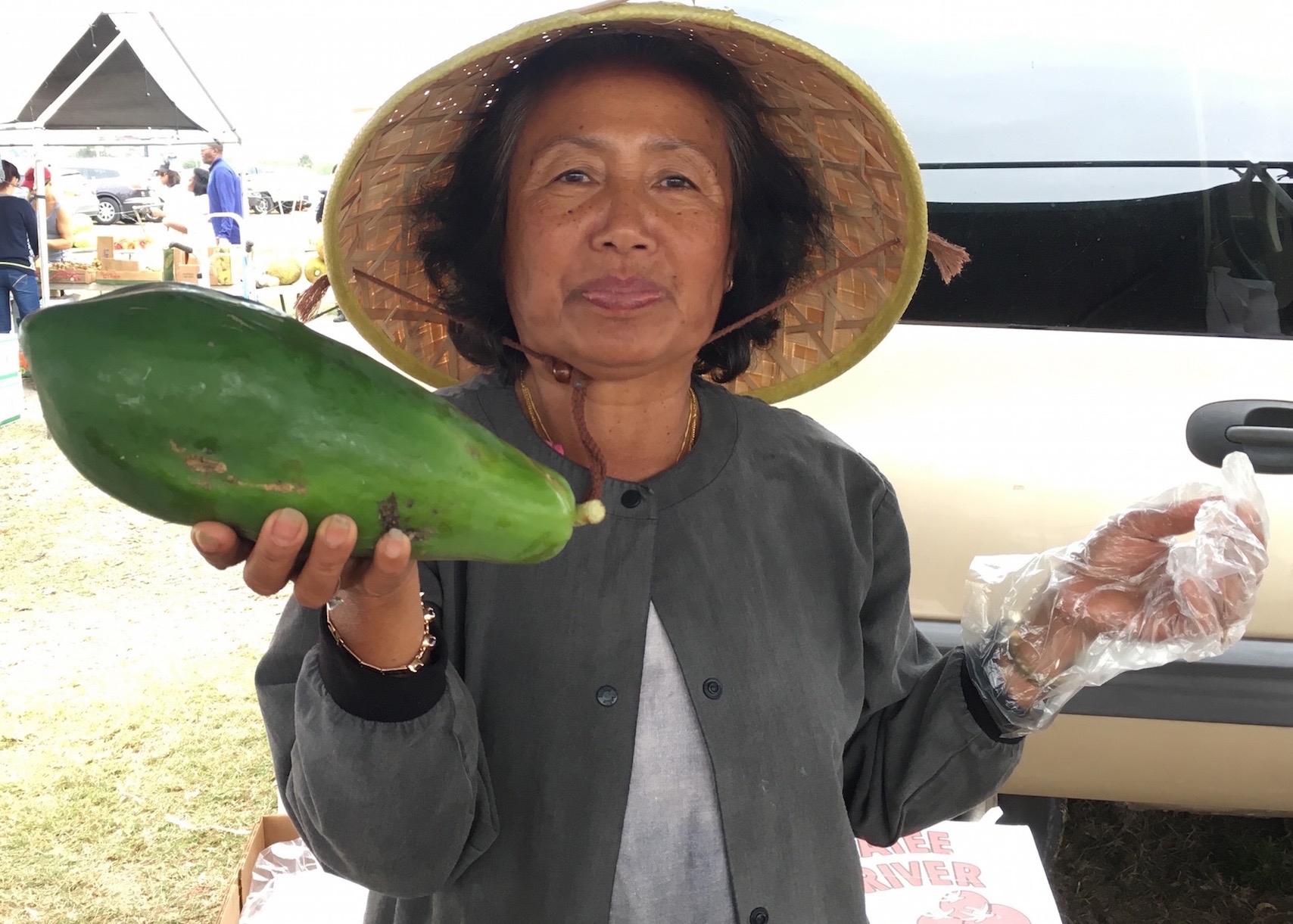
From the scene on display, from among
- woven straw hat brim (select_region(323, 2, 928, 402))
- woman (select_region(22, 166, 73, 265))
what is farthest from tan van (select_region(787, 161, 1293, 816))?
woman (select_region(22, 166, 73, 265))

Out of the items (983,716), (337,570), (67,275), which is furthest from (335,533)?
(67,275)

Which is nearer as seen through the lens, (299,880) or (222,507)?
(222,507)

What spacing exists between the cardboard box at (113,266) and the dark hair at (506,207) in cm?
865

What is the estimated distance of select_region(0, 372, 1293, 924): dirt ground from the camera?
114 inches

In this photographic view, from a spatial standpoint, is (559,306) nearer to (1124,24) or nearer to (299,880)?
(299,880)

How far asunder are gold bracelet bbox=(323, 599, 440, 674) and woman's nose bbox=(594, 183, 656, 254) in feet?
1.65

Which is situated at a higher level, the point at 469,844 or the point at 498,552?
the point at 498,552

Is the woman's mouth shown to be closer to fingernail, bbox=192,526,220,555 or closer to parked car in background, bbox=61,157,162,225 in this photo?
fingernail, bbox=192,526,220,555

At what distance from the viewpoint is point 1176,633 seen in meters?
1.37

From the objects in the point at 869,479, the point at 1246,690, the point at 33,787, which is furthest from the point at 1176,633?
the point at 33,787

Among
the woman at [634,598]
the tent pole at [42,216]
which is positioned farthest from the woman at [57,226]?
the woman at [634,598]

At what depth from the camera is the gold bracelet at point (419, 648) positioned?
1.04 meters

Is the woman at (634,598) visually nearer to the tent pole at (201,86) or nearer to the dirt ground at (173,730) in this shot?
the dirt ground at (173,730)

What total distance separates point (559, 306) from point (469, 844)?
25.5 inches
